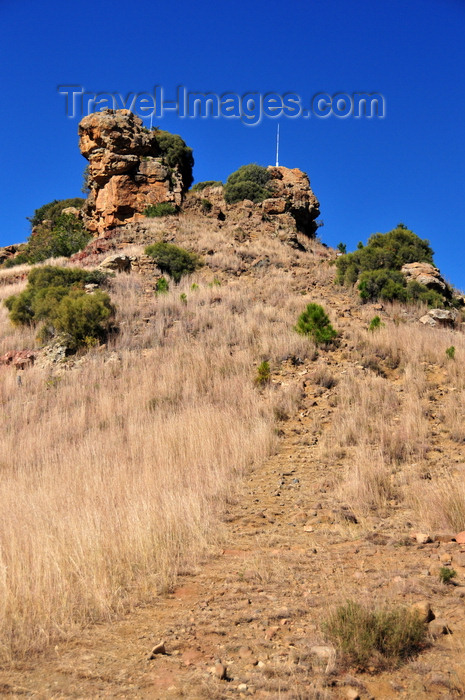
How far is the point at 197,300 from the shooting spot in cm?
1455

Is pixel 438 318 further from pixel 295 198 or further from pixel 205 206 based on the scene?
pixel 295 198

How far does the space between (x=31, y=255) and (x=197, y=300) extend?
1924 centimetres

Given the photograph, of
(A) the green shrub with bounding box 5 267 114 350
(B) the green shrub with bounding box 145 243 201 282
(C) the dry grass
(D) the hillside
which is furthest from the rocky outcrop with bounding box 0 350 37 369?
(C) the dry grass

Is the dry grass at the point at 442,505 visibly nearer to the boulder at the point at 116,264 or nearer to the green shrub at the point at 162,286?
the green shrub at the point at 162,286

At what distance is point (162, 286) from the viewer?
15820 millimetres

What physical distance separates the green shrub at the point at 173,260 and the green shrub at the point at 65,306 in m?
2.90

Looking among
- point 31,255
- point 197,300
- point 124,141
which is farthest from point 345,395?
point 31,255

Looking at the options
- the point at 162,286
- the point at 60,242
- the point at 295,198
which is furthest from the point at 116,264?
the point at 295,198

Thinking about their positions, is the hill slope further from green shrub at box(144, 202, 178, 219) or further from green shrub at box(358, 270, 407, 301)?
green shrub at box(144, 202, 178, 219)

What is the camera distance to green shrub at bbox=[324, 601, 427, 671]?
2420 millimetres

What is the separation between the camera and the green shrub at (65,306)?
12055 millimetres

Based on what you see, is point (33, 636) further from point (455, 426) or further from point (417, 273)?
point (417, 273)

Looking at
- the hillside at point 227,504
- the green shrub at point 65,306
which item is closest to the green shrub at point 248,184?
the green shrub at point 65,306

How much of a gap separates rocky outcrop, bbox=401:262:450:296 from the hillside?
2.91 m
